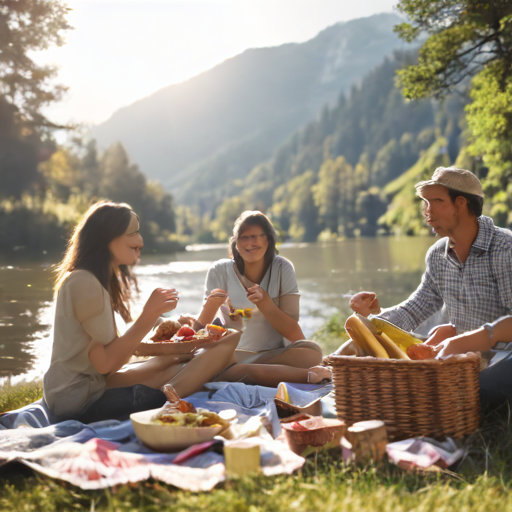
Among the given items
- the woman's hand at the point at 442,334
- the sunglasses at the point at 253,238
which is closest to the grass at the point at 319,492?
the woman's hand at the point at 442,334

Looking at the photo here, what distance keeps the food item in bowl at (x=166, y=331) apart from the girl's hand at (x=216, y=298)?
1.43 feet

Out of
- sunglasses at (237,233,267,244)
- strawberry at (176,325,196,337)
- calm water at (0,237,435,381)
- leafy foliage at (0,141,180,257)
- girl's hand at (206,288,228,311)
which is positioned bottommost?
calm water at (0,237,435,381)

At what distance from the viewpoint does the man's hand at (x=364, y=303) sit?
3836 millimetres

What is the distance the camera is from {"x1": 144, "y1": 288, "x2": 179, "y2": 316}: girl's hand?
3.35 m

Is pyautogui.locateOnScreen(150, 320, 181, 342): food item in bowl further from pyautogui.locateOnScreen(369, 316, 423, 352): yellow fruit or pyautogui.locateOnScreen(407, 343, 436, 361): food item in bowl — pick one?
pyautogui.locateOnScreen(407, 343, 436, 361): food item in bowl

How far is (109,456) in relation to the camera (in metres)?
2.78

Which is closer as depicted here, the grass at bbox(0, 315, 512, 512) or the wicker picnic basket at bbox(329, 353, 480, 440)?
the grass at bbox(0, 315, 512, 512)

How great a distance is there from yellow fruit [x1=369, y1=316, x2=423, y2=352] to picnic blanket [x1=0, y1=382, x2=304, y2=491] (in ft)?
2.96

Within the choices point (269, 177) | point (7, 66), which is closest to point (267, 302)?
point (7, 66)

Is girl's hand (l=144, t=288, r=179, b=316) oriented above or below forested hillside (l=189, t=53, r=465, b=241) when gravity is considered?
below

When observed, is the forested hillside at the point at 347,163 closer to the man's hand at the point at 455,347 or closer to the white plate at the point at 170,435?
the man's hand at the point at 455,347

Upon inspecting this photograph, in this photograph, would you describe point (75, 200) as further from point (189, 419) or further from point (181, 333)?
point (189, 419)

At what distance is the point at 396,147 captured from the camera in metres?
118

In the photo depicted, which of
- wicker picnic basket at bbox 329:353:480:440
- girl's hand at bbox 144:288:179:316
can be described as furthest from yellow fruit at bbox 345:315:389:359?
girl's hand at bbox 144:288:179:316
